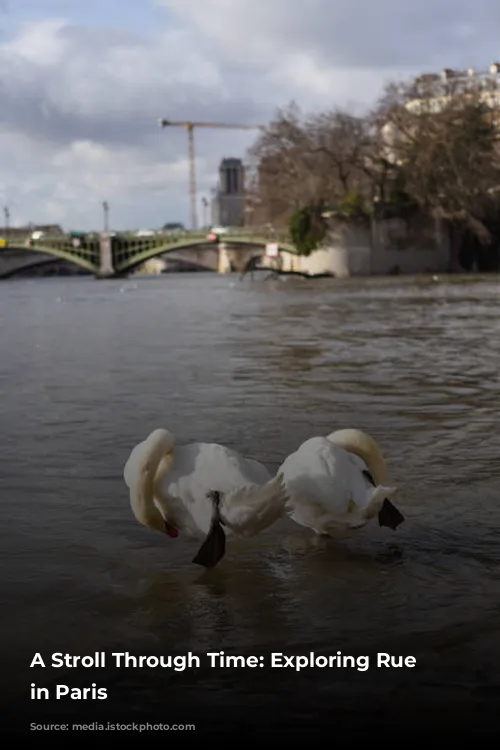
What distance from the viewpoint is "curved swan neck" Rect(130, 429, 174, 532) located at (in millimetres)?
3447

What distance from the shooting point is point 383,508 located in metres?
3.66

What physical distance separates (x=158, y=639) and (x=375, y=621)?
605 mm

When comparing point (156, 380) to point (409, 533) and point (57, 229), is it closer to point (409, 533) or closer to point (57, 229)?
point (409, 533)

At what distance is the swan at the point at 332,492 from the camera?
3529mm

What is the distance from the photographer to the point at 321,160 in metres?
53.9

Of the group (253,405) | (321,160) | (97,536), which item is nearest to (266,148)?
(321,160)

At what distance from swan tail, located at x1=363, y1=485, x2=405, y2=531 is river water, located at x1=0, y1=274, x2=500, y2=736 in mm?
124

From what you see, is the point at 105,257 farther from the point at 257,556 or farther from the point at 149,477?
the point at 149,477

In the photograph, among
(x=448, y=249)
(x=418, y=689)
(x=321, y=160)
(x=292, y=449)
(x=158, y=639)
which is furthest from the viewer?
(x=448, y=249)

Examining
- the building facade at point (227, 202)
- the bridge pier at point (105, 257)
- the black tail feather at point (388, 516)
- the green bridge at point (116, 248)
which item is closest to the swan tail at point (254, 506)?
the black tail feather at point (388, 516)

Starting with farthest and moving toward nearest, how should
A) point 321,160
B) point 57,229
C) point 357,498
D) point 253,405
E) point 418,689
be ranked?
1. point 57,229
2. point 321,160
3. point 253,405
4. point 357,498
5. point 418,689

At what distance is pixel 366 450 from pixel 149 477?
0.82 meters

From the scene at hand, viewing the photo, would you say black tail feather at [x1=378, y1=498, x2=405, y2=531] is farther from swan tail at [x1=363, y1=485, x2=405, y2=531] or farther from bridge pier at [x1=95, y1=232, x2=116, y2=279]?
bridge pier at [x1=95, y1=232, x2=116, y2=279]

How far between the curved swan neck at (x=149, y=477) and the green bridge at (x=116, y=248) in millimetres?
62510
